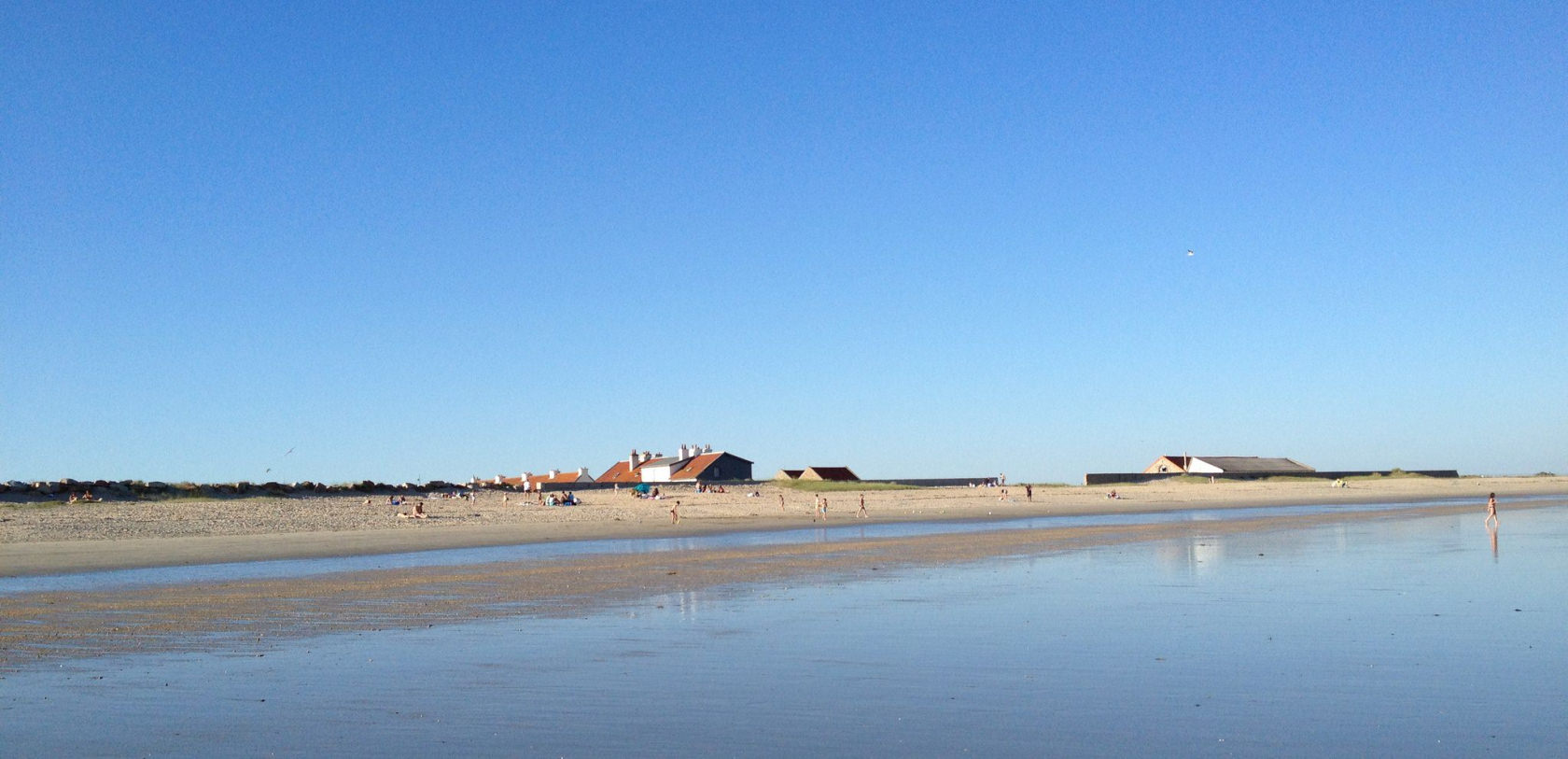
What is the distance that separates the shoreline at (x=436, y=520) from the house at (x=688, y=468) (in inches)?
699

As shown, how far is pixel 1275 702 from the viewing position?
31.1 feet

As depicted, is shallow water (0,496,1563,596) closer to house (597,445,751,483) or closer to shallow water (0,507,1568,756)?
shallow water (0,507,1568,756)

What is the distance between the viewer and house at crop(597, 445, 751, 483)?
92.9 m

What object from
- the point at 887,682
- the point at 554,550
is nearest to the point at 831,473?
the point at 554,550

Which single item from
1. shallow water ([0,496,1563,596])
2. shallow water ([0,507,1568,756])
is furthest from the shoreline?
shallow water ([0,507,1568,756])

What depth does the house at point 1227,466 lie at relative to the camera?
105 metres

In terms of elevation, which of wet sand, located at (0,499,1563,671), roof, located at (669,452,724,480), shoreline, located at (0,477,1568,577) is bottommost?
wet sand, located at (0,499,1563,671)

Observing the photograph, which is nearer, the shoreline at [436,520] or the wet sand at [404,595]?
the wet sand at [404,595]

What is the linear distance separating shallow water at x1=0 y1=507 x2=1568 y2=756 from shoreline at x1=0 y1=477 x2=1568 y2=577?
16.8m

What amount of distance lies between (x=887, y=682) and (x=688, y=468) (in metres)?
85.7

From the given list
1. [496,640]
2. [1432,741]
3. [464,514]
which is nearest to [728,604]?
[496,640]

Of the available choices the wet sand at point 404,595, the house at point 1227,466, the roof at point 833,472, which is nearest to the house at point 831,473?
the roof at point 833,472

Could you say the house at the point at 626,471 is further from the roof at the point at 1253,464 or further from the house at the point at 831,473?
the roof at the point at 1253,464

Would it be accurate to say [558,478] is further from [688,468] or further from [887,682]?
[887,682]
